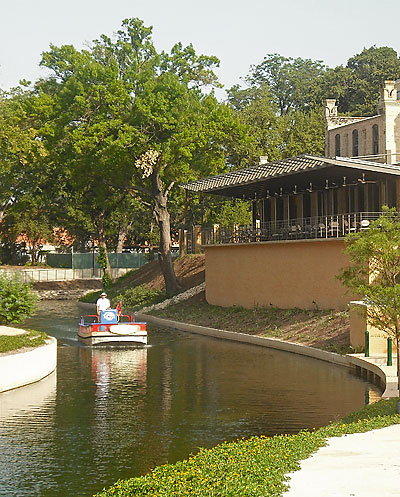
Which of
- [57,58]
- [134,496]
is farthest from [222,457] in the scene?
[57,58]

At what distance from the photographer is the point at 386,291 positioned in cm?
2112

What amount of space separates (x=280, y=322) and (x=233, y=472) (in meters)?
29.3

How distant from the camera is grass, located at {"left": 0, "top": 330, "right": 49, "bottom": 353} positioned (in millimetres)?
27203

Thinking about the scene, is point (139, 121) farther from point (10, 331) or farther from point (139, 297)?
point (10, 331)

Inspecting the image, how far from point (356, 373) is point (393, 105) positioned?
Answer: 35566mm

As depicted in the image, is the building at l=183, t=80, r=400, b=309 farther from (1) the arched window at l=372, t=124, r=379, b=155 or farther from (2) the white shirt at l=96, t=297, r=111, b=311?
(2) the white shirt at l=96, t=297, r=111, b=311

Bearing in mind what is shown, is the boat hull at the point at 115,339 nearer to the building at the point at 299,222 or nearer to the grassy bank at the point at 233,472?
the building at the point at 299,222

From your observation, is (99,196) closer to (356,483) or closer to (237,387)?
(237,387)

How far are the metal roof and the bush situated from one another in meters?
16.7

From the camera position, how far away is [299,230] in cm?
4569

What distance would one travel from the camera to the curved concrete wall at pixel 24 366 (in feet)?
84.1

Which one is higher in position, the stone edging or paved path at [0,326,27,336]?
paved path at [0,326,27,336]

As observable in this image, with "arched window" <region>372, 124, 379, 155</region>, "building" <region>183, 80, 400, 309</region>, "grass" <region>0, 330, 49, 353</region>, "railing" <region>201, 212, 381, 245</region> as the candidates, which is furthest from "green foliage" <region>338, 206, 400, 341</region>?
"arched window" <region>372, 124, 379, 155</region>

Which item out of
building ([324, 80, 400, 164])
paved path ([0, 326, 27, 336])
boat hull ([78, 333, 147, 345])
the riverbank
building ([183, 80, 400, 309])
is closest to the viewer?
the riverbank
